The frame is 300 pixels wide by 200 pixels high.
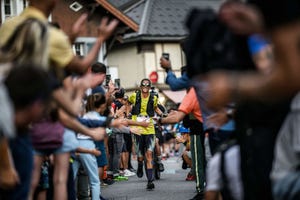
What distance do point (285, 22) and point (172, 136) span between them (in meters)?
28.2

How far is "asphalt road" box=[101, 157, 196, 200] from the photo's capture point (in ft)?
41.5

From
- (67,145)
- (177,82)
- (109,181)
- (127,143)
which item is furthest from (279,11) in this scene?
(127,143)

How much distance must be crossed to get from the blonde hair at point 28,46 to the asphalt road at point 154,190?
683 centimetres

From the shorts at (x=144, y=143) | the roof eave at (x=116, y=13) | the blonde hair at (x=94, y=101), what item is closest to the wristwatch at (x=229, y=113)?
the blonde hair at (x=94, y=101)

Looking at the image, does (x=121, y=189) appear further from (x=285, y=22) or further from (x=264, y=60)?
(x=285, y=22)

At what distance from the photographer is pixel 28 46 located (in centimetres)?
563

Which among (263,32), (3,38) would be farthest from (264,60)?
(3,38)

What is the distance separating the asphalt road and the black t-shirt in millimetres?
8295

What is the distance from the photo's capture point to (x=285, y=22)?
3.73 m

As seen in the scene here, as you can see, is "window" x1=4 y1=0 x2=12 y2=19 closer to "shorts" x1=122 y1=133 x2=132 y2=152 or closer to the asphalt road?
"shorts" x1=122 y1=133 x2=132 y2=152

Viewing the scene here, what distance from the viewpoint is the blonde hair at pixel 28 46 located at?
5.59 metres

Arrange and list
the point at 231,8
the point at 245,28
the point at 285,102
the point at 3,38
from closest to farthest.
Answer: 1. the point at 245,28
2. the point at 231,8
3. the point at 285,102
4. the point at 3,38

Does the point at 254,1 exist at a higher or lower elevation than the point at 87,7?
lower

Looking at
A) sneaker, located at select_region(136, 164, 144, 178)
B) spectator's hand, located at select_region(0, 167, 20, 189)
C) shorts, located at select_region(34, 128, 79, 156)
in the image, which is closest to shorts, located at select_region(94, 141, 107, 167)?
shorts, located at select_region(34, 128, 79, 156)
